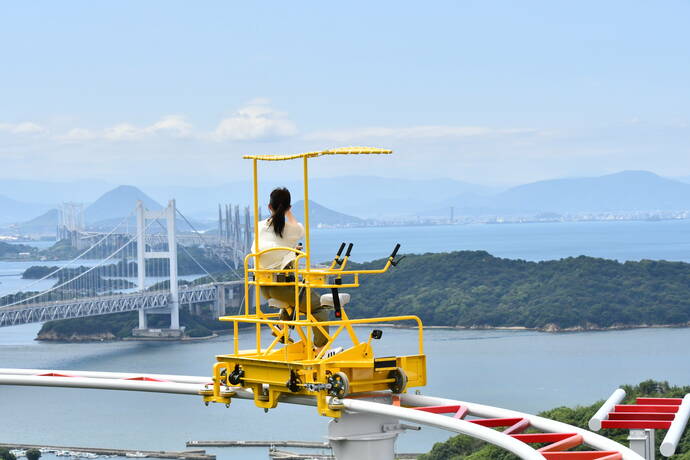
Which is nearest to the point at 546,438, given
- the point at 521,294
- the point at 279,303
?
the point at 279,303

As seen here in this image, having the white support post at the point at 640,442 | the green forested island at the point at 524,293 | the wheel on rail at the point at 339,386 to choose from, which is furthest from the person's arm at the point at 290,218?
the green forested island at the point at 524,293

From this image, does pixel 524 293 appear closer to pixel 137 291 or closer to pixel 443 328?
pixel 443 328

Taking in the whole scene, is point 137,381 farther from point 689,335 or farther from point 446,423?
point 689,335

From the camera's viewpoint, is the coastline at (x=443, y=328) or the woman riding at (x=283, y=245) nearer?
the woman riding at (x=283, y=245)

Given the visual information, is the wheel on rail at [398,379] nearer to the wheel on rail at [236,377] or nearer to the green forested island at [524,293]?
the wheel on rail at [236,377]

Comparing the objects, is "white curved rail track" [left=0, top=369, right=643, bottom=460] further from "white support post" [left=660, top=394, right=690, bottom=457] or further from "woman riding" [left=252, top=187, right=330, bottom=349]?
"woman riding" [left=252, top=187, right=330, bottom=349]

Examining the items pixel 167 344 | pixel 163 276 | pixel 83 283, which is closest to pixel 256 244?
pixel 167 344
